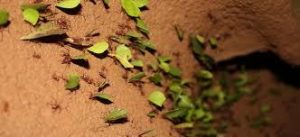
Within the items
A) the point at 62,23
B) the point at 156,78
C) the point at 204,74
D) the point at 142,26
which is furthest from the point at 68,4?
the point at 204,74

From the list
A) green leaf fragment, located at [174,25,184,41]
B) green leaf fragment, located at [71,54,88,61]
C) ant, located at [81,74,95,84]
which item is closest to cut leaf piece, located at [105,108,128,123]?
ant, located at [81,74,95,84]

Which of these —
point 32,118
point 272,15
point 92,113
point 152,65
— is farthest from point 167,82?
point 32,118

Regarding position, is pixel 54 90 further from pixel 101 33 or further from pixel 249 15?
pixel 249 15

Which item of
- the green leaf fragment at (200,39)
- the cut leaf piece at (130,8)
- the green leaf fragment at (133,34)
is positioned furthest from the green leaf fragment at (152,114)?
the green leaf fragment at (200,39)

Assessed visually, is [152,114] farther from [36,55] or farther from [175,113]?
[36,55]

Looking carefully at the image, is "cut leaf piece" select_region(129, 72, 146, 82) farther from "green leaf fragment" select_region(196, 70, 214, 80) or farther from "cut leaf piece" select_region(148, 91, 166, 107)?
"green leaf fragment" select_region(196, 70, 214, 80)

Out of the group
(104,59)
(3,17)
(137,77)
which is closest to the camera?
(3,17)
